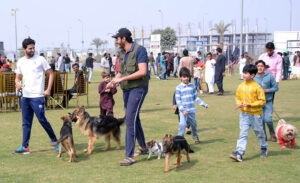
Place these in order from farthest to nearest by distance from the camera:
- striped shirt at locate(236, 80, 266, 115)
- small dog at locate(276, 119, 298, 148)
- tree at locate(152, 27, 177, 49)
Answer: tree at locate(152, 27, 177, 49) < small dog at locate(276, 119, 298, 148) < striped shirt at locate(236, 80, 266, 115)

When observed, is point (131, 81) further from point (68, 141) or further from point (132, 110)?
point (68, 141)

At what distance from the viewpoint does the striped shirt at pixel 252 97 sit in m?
5.87

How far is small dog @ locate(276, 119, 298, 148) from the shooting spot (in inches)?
264

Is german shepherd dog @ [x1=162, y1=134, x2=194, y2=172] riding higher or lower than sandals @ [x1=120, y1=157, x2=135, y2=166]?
higher

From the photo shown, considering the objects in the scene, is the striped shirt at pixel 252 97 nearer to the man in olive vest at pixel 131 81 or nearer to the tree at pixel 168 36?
the man in olive vest at pixel 131 81

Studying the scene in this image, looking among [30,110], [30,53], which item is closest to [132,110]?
[30,110]

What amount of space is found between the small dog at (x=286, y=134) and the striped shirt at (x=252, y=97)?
3.64 feet

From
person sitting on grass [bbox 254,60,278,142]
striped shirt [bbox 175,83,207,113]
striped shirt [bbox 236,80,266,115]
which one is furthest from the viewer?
person sitting on grass [bbox 254,60,278,142]

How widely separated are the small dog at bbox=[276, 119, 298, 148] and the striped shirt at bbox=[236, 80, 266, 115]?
1.11 metres

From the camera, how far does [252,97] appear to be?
19.3 feet

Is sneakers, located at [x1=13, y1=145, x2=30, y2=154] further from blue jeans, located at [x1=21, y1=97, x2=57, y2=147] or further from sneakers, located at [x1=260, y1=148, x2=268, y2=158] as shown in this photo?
sneakers, located at [x1=260, y1=148, x2=268, y2=158]

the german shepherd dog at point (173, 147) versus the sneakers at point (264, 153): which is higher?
the german shepherd dog at point (173, 147)

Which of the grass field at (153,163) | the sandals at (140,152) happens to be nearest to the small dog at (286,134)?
the grass field at (153,163)

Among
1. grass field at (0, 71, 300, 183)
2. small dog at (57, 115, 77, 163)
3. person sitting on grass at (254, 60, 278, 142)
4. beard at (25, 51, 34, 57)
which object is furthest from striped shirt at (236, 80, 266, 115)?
beard at (25, 51, 34, 57)
